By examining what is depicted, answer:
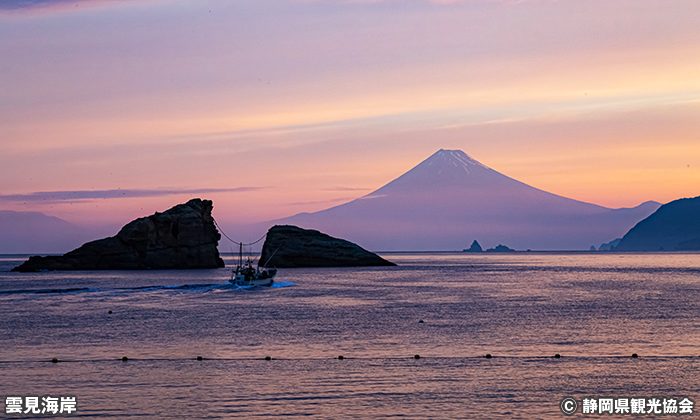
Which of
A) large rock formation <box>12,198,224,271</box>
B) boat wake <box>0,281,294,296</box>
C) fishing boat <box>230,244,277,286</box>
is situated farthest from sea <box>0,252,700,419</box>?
large rock formation <box>12,198,224,271</box>

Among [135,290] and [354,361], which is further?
[135,290]

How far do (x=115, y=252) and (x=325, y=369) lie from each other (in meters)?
171

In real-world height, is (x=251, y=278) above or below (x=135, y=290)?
above

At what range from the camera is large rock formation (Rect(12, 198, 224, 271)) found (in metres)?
189

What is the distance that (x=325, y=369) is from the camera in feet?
123

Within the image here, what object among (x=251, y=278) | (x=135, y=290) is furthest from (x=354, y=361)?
(x=251, y=278)

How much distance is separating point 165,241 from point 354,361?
16140cm

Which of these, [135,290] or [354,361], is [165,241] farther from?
[354,361]

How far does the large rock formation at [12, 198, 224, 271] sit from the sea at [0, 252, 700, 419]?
10975 centimetres

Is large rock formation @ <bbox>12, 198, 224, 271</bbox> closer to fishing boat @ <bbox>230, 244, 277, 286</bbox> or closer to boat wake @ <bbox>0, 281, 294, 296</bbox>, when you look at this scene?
fishing boat @ <bbox>230, 244, 277, 286</bbox>

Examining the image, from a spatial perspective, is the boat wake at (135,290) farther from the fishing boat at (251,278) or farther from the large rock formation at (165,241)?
the large rock formation at (165,241)

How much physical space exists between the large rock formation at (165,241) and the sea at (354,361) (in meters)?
110

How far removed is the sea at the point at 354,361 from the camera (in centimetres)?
2883

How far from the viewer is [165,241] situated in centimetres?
19325
